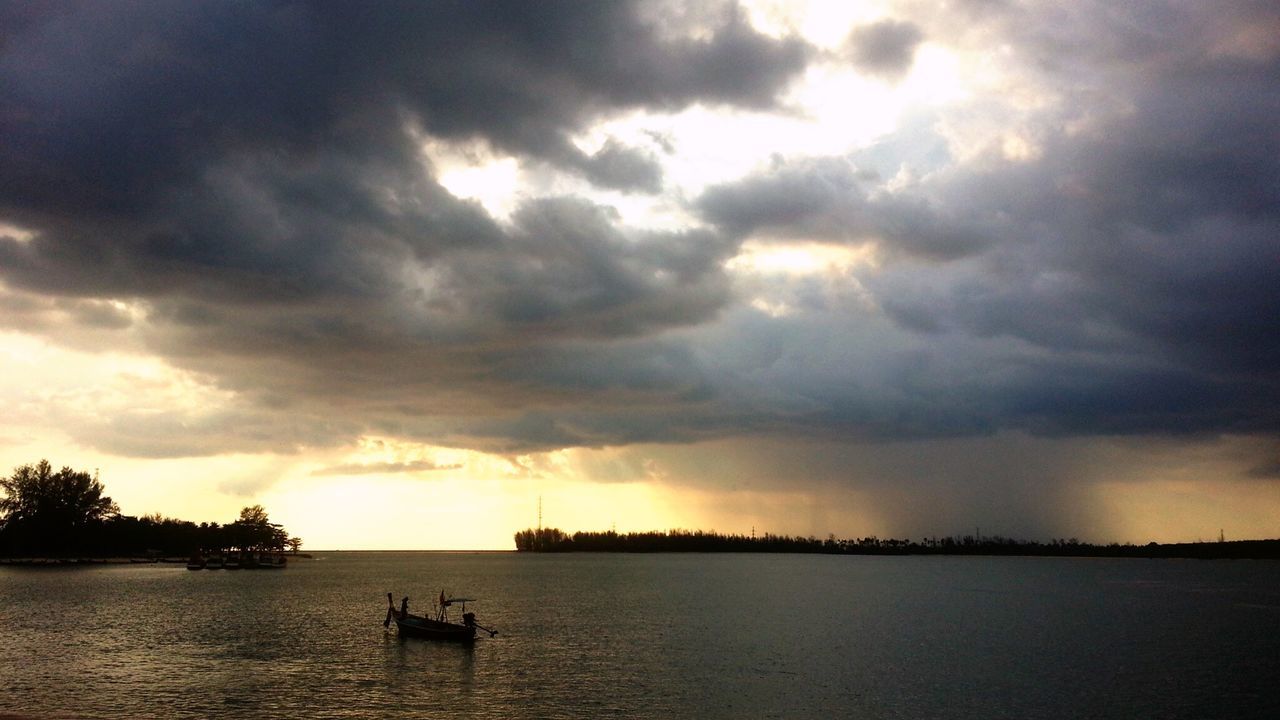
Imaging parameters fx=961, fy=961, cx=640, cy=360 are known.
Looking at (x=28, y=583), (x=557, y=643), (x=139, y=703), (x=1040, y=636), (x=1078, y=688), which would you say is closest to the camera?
(x=139, y=703)

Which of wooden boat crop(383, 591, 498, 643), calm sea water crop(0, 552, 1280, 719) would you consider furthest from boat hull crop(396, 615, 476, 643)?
calm sea water crop(0, 552, 1280, 719)

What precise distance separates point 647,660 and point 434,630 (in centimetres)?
1960

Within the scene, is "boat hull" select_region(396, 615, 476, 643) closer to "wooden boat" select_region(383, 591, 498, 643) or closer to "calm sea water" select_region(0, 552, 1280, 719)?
"wooden boat" select_region(383, 591, 498, 643)

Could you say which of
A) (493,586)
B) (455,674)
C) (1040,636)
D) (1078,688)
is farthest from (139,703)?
(493,586)

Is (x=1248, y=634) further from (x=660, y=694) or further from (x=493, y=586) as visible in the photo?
(x=493, y=586)

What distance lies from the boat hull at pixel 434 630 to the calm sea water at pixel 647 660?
1.12 m

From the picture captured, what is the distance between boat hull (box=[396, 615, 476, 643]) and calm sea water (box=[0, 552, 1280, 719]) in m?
1.12

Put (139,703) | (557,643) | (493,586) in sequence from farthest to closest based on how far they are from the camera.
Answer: (493,586), (557,643), (139,703)

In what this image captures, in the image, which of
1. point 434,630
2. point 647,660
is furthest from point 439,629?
point 647,660

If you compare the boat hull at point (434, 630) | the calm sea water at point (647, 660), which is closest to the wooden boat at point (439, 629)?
the boat hull at point (434, 630)

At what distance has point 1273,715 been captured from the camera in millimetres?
49281

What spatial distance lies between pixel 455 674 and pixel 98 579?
13831cm

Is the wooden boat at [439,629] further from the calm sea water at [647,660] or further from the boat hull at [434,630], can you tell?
the calm sea water at [647,660]

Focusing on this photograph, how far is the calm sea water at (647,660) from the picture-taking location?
5050cm
